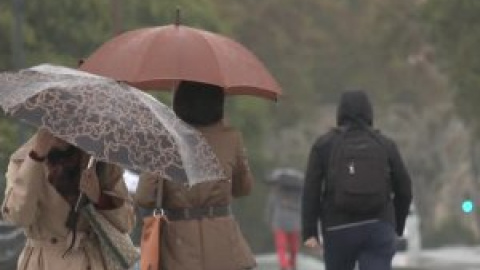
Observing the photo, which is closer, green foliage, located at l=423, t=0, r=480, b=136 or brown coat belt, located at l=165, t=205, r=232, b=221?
brown coat belt, located at l=165, t=205, r=232, b=221

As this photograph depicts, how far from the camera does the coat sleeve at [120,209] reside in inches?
229

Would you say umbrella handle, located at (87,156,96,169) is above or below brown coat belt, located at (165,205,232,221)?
above

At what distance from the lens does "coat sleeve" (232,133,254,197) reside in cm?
673

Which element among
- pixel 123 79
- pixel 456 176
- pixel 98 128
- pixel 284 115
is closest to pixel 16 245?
pixel 123 79

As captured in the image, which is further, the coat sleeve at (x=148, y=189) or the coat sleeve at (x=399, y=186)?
the coat sleeve at (x=399, y=186)

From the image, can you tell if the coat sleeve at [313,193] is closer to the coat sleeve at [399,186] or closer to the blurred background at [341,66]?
the coat sleeve at [399,186]

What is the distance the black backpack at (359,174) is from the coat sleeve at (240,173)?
5.37 ft

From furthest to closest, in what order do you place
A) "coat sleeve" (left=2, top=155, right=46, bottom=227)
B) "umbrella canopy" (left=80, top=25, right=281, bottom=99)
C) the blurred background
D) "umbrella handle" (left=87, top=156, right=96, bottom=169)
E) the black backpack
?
1. the blurred background
2. the black backpack
3. "umbrella canopy" (left=80, top=25, right=281, bottom=99)
4. "umbrella handle" (left=87, top=156, right=96, bottom=169)
5. "coat sleeve" (left=2, top=155, right=46, bottom=227)

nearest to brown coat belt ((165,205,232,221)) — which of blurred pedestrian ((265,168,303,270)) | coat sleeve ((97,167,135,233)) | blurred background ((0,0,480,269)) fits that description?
coat sleeve ((97,167,135,233))

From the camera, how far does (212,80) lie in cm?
681

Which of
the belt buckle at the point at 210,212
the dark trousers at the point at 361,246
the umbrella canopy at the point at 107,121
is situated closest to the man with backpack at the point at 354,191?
the dark trousers at the point at 361,246

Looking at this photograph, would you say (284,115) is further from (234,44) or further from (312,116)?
(234,44)

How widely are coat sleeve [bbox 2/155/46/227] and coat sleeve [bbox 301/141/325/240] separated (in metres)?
3.18

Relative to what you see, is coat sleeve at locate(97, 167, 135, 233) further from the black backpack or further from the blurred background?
the blurred background
